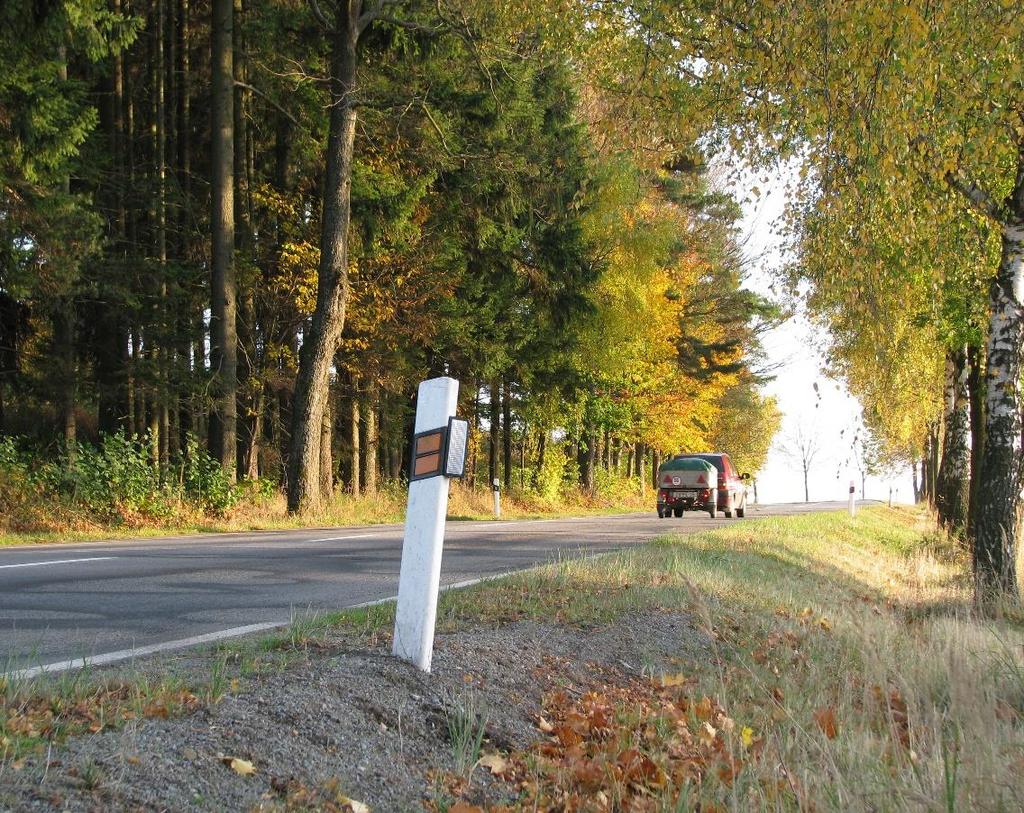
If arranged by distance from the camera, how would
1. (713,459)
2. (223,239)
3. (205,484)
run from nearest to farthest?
(205,484) → (223,239) → (713,459)

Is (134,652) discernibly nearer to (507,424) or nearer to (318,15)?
(318,15)

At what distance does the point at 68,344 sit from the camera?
2189 cm

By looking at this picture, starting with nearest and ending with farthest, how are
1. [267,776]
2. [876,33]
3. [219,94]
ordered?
[267,776] → [876,33] → [219,94]

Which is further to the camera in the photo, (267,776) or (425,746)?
(425,746)

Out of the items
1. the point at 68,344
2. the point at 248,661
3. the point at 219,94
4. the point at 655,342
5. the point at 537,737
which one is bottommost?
the point at 537,737

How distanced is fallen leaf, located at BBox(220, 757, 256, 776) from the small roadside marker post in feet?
4.47

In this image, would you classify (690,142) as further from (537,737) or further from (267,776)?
(267,776)

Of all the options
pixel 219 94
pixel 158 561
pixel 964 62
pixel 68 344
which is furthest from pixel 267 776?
pixel 68 344

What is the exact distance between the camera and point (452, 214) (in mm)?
23594

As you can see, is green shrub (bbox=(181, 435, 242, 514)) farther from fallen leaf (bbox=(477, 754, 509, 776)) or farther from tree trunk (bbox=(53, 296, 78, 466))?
fallen leaf (bbox=(477, 754, 509, 776))

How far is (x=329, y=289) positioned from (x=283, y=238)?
4.91 m

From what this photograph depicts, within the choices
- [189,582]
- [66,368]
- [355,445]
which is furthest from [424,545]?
[355,445]

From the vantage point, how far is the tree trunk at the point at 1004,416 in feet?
36.4

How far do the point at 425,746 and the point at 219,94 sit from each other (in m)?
18.3
